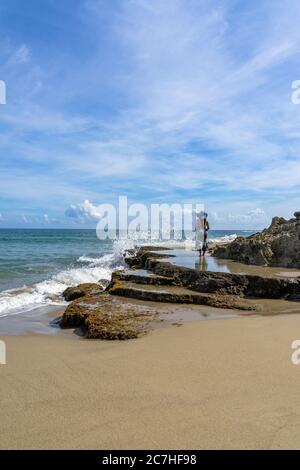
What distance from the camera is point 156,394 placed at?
11.5 ft

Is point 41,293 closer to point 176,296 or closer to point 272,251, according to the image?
point 176,296

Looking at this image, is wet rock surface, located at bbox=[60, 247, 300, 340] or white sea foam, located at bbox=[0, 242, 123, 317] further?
white sea foam, located at bbox=[0, 242, 123, 317]

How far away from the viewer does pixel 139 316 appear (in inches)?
278

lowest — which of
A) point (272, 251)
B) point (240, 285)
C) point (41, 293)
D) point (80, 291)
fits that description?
point (41, 293)

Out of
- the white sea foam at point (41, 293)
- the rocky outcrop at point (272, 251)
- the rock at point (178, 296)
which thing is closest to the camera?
the rock at point (178, 296)

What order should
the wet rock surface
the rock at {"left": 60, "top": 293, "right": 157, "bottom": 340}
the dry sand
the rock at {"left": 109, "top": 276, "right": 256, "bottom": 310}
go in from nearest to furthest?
the dry sand, the rock at {"left": 60, "top": 293, "right": 157, "bottom": 340}, the wet rock surface, the rock at {"left": 109, "top": 276, "right": 256, "bottom": 310}

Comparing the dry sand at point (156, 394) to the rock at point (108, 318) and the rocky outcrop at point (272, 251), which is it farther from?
the rocky outcrop at point (272, 251)

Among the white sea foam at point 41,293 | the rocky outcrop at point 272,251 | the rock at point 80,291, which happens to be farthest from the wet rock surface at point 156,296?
the rocky outcrop at point 272,251

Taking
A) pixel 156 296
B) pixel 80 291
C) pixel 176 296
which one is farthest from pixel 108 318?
pixel 80 291

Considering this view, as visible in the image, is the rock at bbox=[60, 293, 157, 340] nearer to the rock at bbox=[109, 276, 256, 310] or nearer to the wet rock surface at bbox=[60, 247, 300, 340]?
the wet rock surface at bbox=[60, 247, 300, 340]

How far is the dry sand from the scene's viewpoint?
9.17ft

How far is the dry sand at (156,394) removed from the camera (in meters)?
2.79

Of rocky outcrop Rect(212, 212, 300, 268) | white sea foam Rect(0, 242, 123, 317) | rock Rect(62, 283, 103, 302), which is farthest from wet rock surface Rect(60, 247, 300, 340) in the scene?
rocky outcrop Rect(212, 212, 300, 268)
